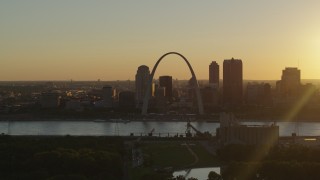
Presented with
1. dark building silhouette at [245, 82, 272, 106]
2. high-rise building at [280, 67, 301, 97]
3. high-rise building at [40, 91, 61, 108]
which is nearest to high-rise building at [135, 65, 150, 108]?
high-rise building at [40, 91, 61, 108]

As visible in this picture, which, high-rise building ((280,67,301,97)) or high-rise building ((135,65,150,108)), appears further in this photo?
high-rise building ((280,67,301,97))

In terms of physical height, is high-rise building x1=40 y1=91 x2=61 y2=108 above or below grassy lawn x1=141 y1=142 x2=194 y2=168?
above

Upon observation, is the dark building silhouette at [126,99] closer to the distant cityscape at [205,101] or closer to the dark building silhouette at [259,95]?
the distant cityscape at [205,101]

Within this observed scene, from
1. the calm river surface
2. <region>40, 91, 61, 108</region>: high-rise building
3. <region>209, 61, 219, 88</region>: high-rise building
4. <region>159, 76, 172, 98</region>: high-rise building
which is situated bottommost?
the calm river surface

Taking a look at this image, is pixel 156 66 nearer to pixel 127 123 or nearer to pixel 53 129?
pixel 127 123

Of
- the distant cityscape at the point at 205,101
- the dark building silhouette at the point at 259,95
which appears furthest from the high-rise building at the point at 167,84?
the dark building silhouette at the point at 259,95

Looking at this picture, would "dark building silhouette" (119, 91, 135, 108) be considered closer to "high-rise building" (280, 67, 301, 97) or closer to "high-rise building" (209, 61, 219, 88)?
"high-rise building" (280, 67, 301, 97)

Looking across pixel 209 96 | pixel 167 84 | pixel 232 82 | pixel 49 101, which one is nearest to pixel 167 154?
pixel 49 101
